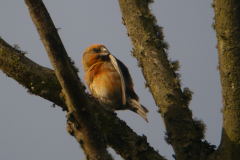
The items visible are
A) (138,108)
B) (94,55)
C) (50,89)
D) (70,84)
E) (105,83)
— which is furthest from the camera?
(94,55)

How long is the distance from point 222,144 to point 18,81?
2.81m

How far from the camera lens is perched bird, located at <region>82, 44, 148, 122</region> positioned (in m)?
5.51

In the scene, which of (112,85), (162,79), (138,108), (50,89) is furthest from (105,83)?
(50,89)

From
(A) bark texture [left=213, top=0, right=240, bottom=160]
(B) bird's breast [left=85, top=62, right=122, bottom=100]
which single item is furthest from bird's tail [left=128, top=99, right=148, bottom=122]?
(A) bark texture [left=213, top=0, right=240, bottom=160]

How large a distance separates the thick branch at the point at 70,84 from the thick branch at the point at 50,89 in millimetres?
701

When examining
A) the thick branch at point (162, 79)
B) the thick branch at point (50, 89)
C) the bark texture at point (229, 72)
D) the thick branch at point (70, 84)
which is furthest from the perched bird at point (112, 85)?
the thick branch at point (70, 84)

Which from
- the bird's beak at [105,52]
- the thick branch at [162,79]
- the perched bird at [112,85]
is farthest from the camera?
the bird's beak at [105,52]

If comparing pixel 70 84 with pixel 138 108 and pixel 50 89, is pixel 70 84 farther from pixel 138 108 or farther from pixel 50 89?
pixel 138 108

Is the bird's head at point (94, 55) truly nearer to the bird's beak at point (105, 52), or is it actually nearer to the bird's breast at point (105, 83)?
the bird's beak at point (105, 52)

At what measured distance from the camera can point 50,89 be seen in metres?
3.32

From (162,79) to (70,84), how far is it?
1972 mm

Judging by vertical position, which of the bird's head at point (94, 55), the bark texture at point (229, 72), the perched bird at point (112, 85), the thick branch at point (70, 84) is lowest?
the thick branch at point (70, 84)

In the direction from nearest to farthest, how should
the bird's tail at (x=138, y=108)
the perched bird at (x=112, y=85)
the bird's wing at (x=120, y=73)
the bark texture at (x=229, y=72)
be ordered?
the bark texture at (x=229, y=72) < the bird's tail at (x=138, y=108) < the bird's wing at (x=120, y=73) < the perched bird at (x=112, y=85)

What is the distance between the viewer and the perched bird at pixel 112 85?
5513 mm
